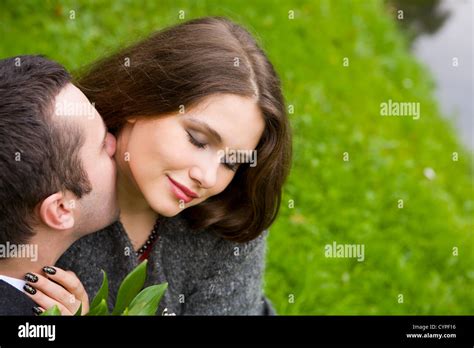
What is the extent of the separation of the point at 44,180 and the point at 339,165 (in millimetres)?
2349

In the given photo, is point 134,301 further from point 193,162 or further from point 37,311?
point 193,162

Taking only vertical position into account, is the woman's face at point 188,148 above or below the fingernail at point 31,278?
above

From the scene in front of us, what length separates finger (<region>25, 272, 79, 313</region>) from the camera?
183 cm

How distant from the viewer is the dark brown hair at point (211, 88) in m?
2.00

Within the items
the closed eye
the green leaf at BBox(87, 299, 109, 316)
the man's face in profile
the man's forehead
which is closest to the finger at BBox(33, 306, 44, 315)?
the man's face in profile

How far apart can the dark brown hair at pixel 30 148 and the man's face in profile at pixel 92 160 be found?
23mm

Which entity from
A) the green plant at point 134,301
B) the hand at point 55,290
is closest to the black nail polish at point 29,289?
the hand at point 55,290
